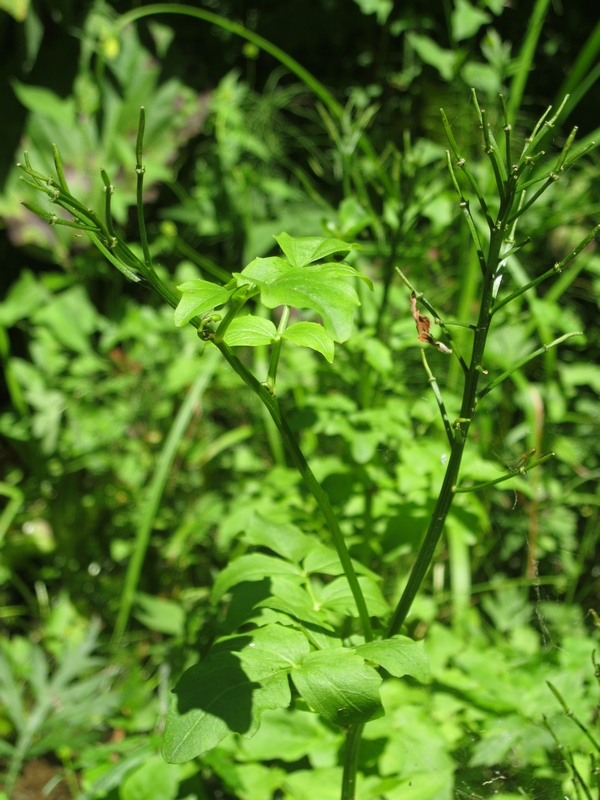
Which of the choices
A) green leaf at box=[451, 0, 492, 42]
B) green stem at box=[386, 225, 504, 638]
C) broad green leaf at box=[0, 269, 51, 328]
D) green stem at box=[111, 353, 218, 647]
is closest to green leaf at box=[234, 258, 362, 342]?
green stem at box=[386, 225, 504, 638]

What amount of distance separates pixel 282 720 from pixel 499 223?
82 cm

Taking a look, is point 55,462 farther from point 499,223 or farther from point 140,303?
point 499,223

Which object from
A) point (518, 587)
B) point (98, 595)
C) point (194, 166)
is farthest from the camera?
point (194, 166)

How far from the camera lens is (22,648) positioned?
1.79 meters

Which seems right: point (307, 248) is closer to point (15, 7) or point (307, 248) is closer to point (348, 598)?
point (348, 598)

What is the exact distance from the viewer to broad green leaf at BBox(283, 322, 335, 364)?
0.55 m

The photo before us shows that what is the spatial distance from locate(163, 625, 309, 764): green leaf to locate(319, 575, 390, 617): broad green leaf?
9 cm

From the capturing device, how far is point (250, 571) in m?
0.73

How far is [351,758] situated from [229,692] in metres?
0.24

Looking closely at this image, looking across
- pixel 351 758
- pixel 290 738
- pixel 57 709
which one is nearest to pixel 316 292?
pixel 351 758

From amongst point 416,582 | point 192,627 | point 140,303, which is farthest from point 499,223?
point 140,303

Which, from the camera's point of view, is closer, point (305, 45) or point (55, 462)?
point (55, 462)

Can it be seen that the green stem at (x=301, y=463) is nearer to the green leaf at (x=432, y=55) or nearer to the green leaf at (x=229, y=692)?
the green leaf at (x=229, y=692)

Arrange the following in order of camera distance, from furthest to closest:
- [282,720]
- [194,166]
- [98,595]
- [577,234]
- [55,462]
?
[194,166] → [577,234] → [55,462] → [98,595] → [282,720]
